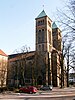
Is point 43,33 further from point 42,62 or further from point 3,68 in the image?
point 3,68

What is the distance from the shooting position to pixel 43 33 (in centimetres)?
8981

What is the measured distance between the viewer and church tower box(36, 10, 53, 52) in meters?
87.5

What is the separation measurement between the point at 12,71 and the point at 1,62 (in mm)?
11045

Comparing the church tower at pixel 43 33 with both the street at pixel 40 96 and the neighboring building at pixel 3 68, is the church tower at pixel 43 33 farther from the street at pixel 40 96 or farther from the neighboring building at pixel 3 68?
the street at pixel 40 96

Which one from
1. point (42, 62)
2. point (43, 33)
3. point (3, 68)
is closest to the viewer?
point (3, 68)

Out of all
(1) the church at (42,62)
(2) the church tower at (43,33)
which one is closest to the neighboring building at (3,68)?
(1) the church at (42,62)

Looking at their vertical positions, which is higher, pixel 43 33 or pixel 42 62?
pixel 43 33

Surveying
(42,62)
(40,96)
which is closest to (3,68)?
(42,62)

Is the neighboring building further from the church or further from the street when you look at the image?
the street

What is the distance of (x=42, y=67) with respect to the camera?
7256cm

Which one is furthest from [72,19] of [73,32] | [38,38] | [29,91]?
[38,38]

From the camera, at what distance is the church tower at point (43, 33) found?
87.5m

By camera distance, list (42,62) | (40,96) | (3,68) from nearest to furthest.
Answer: (40,96) → (3,68) → (42,62)

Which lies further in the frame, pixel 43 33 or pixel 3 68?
pixel 43 33
